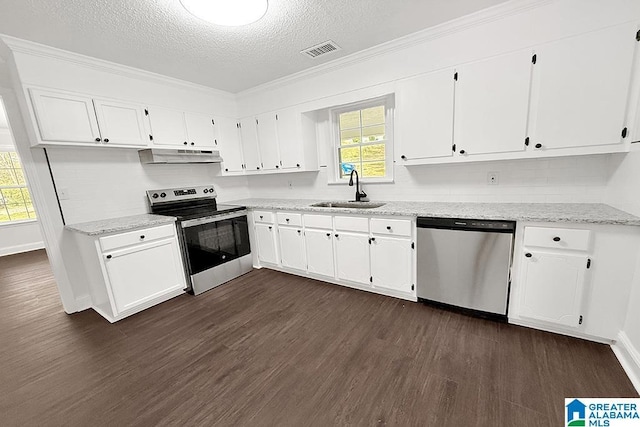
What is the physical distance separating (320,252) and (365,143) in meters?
1.53

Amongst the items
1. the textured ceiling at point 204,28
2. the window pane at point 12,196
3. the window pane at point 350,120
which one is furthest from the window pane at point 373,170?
the window pane at point 12,196

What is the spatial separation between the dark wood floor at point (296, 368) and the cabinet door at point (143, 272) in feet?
0.74

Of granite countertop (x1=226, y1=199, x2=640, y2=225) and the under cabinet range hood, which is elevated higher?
the under cabinet range hood

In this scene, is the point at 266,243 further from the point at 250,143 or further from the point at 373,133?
the point at 373,133

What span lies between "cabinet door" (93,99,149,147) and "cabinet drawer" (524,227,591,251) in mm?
3971

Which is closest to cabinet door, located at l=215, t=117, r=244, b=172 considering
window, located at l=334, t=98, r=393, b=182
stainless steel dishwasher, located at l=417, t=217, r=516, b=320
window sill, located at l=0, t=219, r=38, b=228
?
window, located at l=334, t=98, r=393, b=182

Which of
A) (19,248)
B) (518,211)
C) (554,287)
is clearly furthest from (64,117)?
(19,248)

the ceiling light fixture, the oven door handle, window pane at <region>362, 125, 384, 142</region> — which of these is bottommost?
the oven door handle

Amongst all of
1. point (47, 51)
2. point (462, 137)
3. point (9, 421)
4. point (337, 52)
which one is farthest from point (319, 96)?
point (9, 421)

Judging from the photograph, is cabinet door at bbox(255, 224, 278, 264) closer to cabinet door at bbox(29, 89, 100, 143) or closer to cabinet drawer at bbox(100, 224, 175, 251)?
cabinet drawer at bbox(100, 224, 175, 251)

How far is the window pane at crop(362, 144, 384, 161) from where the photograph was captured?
3.24 m

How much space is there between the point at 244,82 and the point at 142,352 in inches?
Result: 130

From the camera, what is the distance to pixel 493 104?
2191mm

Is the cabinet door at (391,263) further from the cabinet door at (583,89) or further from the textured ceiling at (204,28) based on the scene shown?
the textured ceiling at (204,28)
